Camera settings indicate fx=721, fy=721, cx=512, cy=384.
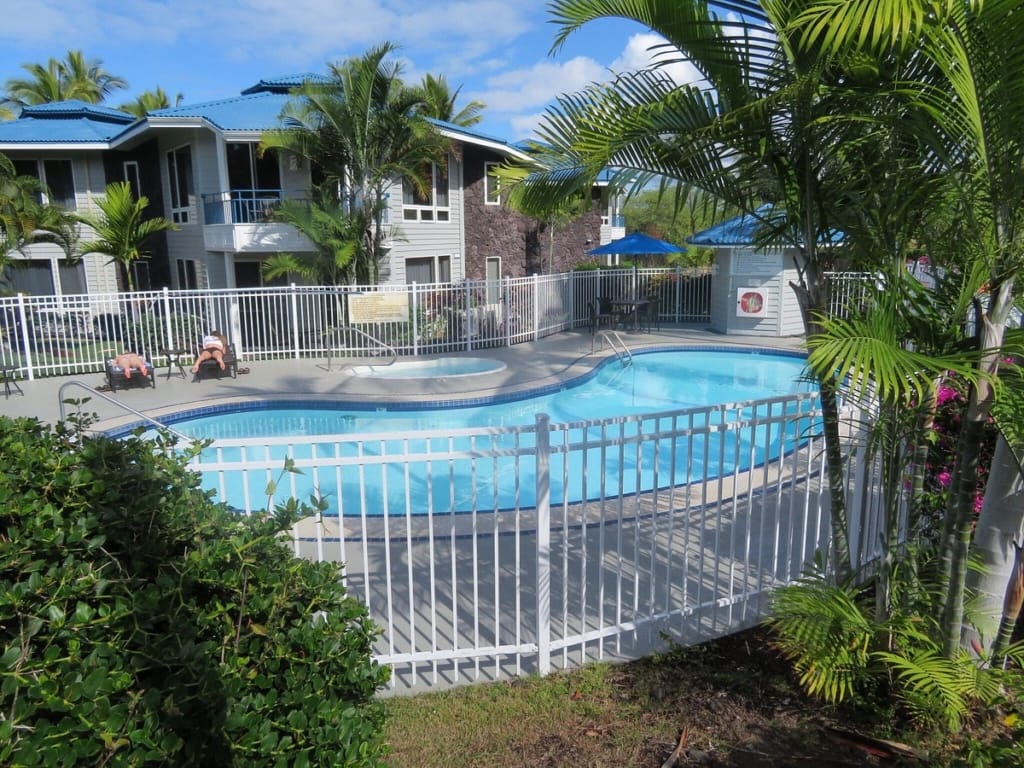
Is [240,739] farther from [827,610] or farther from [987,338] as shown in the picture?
[987,338]

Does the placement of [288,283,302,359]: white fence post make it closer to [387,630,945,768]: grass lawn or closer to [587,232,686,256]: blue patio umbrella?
[587,232,686,256]: blue patio umbrella

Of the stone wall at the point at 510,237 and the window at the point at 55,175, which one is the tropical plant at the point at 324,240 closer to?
the stone wall at the point at 510,237

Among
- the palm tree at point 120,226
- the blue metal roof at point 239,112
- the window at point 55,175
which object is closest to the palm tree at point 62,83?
the window at point 55,175

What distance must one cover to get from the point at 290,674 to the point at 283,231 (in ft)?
53.3

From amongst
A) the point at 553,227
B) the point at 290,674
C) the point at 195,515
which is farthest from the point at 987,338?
the point at 553,227

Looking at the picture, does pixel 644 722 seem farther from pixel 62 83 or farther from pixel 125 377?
pixel 62 83

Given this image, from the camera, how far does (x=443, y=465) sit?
926 centimetres

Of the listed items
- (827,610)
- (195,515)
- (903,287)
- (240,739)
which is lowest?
(827,610)

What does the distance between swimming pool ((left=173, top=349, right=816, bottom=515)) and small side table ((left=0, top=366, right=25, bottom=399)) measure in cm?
314

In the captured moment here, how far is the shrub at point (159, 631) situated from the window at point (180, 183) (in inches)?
760

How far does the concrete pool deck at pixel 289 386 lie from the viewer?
1074 centimetres

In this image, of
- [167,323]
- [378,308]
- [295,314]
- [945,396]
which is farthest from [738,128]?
[167,323]

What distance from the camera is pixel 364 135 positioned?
15.1 meters

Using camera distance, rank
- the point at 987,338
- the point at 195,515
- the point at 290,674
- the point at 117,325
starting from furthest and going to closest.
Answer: the point at 117,325
the point at 987,338
the point at 195,515
the point at 290,674
